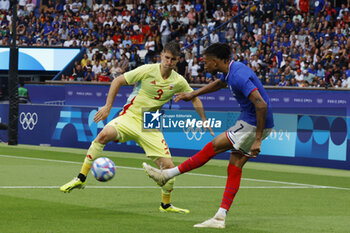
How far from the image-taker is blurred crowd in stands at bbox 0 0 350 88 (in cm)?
2802

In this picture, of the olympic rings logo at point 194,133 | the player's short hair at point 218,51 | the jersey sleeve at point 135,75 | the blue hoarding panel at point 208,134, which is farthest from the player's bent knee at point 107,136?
the olympic rings logo at point 194,133

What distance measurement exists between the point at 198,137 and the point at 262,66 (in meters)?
8.26

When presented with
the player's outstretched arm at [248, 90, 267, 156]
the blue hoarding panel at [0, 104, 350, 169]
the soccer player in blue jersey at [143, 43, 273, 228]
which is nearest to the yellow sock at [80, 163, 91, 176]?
the soccer player in blue jersey at [143, 43, 273, 228]

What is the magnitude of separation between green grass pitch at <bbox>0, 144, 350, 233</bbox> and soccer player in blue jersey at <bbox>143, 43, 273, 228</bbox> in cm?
57

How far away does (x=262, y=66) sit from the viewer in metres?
28.9

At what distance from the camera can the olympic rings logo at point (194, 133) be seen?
2148 cm

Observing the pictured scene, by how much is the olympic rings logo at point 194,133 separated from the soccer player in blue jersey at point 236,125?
39.8ft

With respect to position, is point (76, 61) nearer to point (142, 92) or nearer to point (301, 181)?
point (301, 181)

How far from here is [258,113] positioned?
873 centimetres

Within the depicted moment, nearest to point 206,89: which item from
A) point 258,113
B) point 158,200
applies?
point 258,113

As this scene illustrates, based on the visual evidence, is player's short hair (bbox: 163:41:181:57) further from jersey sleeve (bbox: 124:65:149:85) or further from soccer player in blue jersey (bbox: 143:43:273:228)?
soccer player in blue jersey (bbox: 143:43:273:228)

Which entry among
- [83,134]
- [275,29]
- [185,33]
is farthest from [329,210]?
[185,33]

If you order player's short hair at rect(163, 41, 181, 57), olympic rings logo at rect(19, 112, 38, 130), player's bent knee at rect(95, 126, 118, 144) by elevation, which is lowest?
olympic rings logo at rect(19, 112, 38, 130)

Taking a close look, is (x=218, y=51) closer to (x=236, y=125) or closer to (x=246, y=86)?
→ (x=246, y=86)
